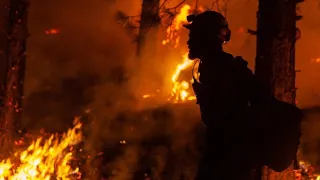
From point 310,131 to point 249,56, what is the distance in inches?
182

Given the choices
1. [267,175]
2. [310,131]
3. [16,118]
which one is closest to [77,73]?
[16,118]

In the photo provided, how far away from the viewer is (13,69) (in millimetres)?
9547

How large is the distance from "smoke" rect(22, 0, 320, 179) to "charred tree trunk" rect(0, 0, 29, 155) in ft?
4.93

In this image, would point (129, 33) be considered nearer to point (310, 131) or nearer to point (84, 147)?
point (84, 147)

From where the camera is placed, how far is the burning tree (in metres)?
5.44

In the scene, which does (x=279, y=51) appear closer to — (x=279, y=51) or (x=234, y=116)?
(x=279, y=51)

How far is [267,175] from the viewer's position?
539cm

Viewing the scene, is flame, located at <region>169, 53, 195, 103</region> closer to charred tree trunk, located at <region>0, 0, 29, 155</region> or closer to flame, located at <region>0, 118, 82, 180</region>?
charred tree trunk, located at <region>0, 0, 29, 155</region>

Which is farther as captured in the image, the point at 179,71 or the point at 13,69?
the point at 179,71

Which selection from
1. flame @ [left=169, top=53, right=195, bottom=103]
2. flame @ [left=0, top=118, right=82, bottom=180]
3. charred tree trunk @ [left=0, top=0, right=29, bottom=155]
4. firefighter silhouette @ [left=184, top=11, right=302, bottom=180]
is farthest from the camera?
flame @ [left=169, top=53, right=195, bottom=103]

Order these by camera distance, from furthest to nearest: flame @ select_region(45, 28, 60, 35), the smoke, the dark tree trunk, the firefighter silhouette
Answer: flame @ select_region(45, 28, 60, 35) → the smoke → the dark tree trunk → the firefighter silhouette

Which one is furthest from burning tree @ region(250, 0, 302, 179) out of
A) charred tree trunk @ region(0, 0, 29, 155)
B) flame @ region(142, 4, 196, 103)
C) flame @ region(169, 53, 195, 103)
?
flame @ region(169, 53, 195, 103)

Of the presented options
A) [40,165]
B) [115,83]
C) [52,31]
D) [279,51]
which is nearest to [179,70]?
[115,83]

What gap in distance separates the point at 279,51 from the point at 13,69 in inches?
227
